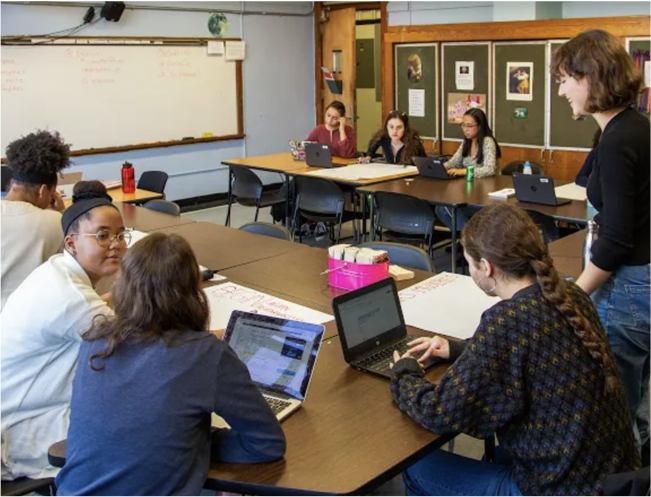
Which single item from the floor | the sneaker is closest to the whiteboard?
the floor

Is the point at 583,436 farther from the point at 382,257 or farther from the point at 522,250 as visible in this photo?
the point at 382,257

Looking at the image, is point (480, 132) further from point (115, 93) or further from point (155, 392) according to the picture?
point (155, 392)

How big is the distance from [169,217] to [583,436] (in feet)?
10.5

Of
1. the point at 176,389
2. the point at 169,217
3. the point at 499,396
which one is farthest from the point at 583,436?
the point at 169,217

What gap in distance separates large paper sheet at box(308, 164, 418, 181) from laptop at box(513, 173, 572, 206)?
131 cm

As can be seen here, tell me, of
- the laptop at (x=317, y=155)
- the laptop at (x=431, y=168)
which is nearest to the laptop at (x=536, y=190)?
the laptop at (x=431, y=168)

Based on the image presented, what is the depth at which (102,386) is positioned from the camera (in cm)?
155

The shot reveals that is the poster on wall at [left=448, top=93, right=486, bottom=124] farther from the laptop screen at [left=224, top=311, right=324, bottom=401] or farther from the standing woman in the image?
the laptop screen at [left=224, top=311, right=324, bottom=401]

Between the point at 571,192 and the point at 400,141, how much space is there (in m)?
1.84

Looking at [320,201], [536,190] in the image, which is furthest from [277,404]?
[320,201]

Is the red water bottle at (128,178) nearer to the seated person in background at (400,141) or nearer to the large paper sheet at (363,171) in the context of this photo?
the large paper sheet at (363,171)

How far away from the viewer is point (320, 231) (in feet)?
22.9

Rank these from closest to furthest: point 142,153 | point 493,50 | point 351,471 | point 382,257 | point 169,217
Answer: point 351,471 < point 382,257 < point 169,217 < point 493,50 < point 142,153

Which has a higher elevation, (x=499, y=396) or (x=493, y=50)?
(x=493, y=50)
